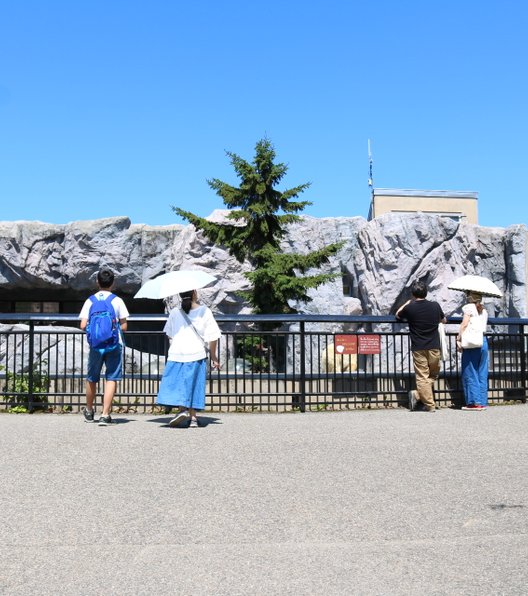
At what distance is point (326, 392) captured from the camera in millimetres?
10234

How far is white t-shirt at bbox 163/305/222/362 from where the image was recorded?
8531mm

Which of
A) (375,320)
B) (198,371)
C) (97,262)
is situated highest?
(97,262)

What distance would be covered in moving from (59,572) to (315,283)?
17640 mm

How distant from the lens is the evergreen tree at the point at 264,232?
68.6 ft

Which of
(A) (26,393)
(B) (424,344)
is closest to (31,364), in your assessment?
(A) (26,393)

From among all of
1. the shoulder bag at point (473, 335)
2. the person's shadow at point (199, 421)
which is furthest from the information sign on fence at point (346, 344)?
the person's shadow at point (199, 421)

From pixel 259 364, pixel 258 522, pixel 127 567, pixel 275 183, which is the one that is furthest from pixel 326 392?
pixel 275 183

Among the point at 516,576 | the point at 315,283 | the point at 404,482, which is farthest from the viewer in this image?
the point at 315,283

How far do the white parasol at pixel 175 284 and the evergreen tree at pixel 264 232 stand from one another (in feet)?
39.4

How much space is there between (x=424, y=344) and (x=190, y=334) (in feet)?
10.9

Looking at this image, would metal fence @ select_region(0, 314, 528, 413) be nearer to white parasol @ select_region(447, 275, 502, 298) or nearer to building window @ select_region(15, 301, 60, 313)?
white parasol @ select_region(447, 275, 502, 298)

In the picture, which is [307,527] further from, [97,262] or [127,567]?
[97,262]

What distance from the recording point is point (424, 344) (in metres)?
10.1

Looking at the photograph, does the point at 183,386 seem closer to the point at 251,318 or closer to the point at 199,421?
the point at 199,421
